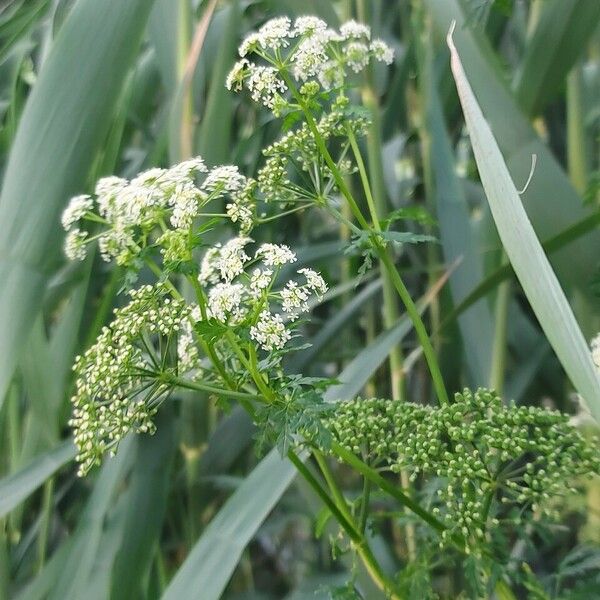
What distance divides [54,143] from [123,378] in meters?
0.18

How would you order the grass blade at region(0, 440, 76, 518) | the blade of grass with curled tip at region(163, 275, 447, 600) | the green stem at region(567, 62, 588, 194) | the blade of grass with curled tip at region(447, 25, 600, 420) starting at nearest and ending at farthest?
the blade of grass with curled tip at region(447, 25, 600, 420)
the blade of grass with curled tip at region(163, 275, 447, 600)
the grass blade at region(0, 440, 76, 518)
the green stem at region(567, 62, 588, 194)

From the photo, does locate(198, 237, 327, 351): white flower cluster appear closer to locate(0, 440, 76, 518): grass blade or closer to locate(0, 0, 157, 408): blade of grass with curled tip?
locate(0, 0, 157, 408): blade of grass with curled tip

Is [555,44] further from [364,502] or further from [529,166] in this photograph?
[364,502]

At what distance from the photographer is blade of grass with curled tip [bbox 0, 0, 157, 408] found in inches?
17.3

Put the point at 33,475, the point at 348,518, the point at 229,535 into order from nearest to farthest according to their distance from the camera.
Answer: the point at 348,518, the point at 229,535, the point at 33,475

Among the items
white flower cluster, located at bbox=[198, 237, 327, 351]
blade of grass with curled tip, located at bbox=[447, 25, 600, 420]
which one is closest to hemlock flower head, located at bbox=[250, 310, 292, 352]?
white flower cluster, located at bbox=[198, 237, 327, 351]

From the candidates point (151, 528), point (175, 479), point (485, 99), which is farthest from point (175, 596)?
point (485, 99)

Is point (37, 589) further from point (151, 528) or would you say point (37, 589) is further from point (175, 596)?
point (175, 596)

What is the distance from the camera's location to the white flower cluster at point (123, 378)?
36 cm

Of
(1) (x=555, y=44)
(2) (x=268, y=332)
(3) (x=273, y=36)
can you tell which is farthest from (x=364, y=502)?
(1) (x=555, y=44)

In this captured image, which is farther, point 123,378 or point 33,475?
point 33,475

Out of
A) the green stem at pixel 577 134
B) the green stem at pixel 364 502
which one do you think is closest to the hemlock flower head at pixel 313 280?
the green stem at pixel 364 502

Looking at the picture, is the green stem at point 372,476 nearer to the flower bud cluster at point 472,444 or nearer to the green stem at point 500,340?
the flower bud cluster at point 472,444

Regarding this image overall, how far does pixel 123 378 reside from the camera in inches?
14.0
